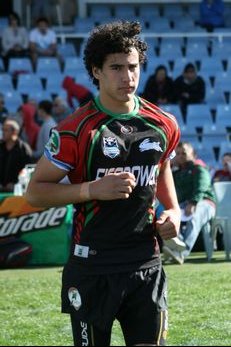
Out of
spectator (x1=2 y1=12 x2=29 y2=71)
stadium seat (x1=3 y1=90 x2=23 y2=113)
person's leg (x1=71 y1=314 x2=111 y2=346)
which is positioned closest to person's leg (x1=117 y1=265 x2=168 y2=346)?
person's leg (x1=71 y1=314 x2=111 y2=346)

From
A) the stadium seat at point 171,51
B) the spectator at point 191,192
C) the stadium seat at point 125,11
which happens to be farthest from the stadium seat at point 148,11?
the spectator at point 191,192

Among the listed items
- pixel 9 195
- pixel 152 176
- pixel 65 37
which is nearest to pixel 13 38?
pixel 65 37

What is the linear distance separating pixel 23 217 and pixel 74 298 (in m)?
8.50

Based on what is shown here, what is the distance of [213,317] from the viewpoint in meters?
8.64

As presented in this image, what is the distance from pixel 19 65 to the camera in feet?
70.0

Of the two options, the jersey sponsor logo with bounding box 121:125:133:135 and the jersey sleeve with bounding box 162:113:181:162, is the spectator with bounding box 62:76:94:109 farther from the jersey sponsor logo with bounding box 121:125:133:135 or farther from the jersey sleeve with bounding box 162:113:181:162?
the jersey sponsor logo with bounding box 121:125:133:135

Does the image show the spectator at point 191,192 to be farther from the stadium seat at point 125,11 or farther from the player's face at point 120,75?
the stadium seat at point 125,11

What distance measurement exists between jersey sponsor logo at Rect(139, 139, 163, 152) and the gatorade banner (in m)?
8.20

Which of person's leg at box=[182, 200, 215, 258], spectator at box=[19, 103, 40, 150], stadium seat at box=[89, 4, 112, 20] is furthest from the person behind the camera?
stadium seat at box=[89, 4, 112, 20]

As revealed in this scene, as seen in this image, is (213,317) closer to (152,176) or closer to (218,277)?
(218,277)

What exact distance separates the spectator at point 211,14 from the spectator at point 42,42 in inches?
131

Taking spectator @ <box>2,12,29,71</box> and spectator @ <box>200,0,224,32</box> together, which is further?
spectator @ <box>200,0,224,32</box>

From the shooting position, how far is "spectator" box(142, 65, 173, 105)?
18969 millimetres

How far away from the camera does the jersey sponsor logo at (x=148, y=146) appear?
461 centimetres
